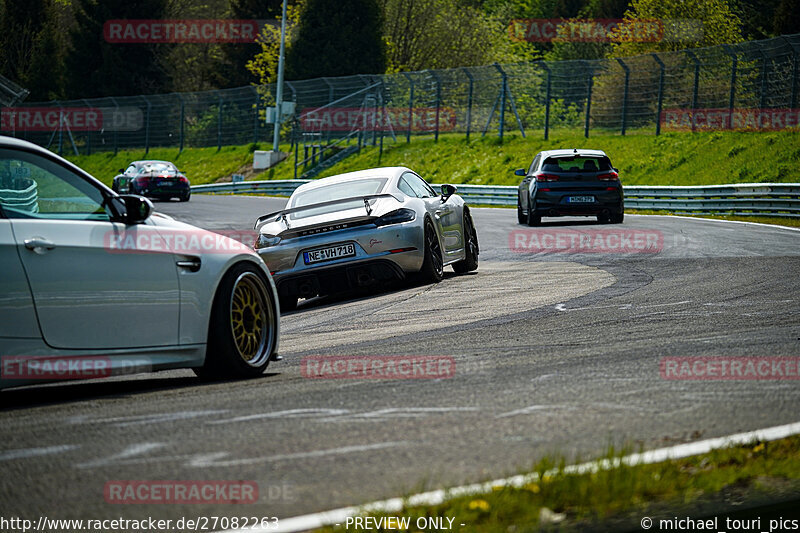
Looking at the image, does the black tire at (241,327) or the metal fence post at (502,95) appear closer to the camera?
the black tire at (241,327)

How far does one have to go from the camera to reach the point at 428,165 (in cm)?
4484

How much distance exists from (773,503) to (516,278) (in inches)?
388

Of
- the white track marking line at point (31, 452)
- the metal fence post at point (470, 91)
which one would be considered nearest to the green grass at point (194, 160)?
the metal fence post at point (470, 91)

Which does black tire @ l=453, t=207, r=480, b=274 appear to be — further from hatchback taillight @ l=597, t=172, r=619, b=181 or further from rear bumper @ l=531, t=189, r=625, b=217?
hatchback taillight @ l=597, t=172, r=619, b=181

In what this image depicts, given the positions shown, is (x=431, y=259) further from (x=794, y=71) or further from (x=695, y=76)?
(x=695, y=76)

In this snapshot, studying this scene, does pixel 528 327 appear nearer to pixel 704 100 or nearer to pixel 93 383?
pixel 93 383

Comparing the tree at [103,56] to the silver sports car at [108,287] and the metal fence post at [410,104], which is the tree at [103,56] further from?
the silver sports car at [108,287]

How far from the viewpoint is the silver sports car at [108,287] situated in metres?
5.73

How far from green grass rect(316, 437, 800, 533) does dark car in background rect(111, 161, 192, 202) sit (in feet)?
112

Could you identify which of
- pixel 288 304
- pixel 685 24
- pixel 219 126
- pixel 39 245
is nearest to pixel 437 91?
pixel 219 126

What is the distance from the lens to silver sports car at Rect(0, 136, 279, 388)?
5.73 m

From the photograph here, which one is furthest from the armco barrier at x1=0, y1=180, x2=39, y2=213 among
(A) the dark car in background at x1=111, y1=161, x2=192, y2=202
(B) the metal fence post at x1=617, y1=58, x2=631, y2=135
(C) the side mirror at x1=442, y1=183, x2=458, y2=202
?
(B) the metal fence post at x1=617, y1=58, x2=631, y2=135

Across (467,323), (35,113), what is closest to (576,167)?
(467,323)

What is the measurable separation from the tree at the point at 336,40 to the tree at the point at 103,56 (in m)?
20.0
